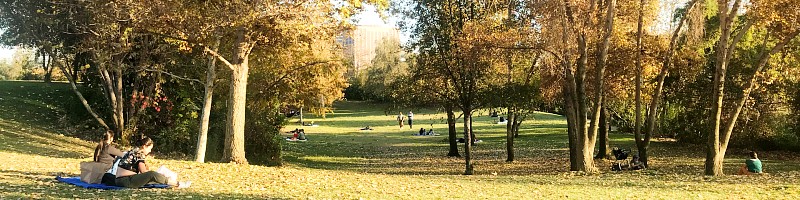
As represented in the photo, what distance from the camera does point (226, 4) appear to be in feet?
Answer: 46.0

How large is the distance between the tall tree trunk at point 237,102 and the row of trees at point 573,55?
23.8 feet

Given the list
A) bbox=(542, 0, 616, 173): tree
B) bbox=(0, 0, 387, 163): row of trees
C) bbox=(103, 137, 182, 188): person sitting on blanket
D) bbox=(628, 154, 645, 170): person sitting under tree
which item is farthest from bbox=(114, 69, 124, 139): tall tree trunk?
bbox=(628, 154, 645, 170): person sitting under tree

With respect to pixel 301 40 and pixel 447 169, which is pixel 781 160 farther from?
pixel 301 40

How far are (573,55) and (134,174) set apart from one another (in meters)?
13.2

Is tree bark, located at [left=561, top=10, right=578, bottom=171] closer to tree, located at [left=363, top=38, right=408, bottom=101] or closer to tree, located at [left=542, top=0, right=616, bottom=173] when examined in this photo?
tree, located at [left=542, top=0, right=616, bottom=173]

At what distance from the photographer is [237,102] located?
51.1 feet

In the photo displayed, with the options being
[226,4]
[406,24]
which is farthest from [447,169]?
[226,4]

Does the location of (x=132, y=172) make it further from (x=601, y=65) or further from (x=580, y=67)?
(x=601, y=65)

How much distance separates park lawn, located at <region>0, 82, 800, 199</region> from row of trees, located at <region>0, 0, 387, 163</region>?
6.14 feet

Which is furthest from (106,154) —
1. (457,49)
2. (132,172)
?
(457,49)

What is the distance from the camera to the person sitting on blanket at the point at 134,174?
10.3 meters

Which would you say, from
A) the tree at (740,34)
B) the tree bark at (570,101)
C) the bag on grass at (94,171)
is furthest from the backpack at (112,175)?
the tree at (740,34)

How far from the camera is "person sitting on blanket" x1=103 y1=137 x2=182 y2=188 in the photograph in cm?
1027

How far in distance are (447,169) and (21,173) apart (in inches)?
602
